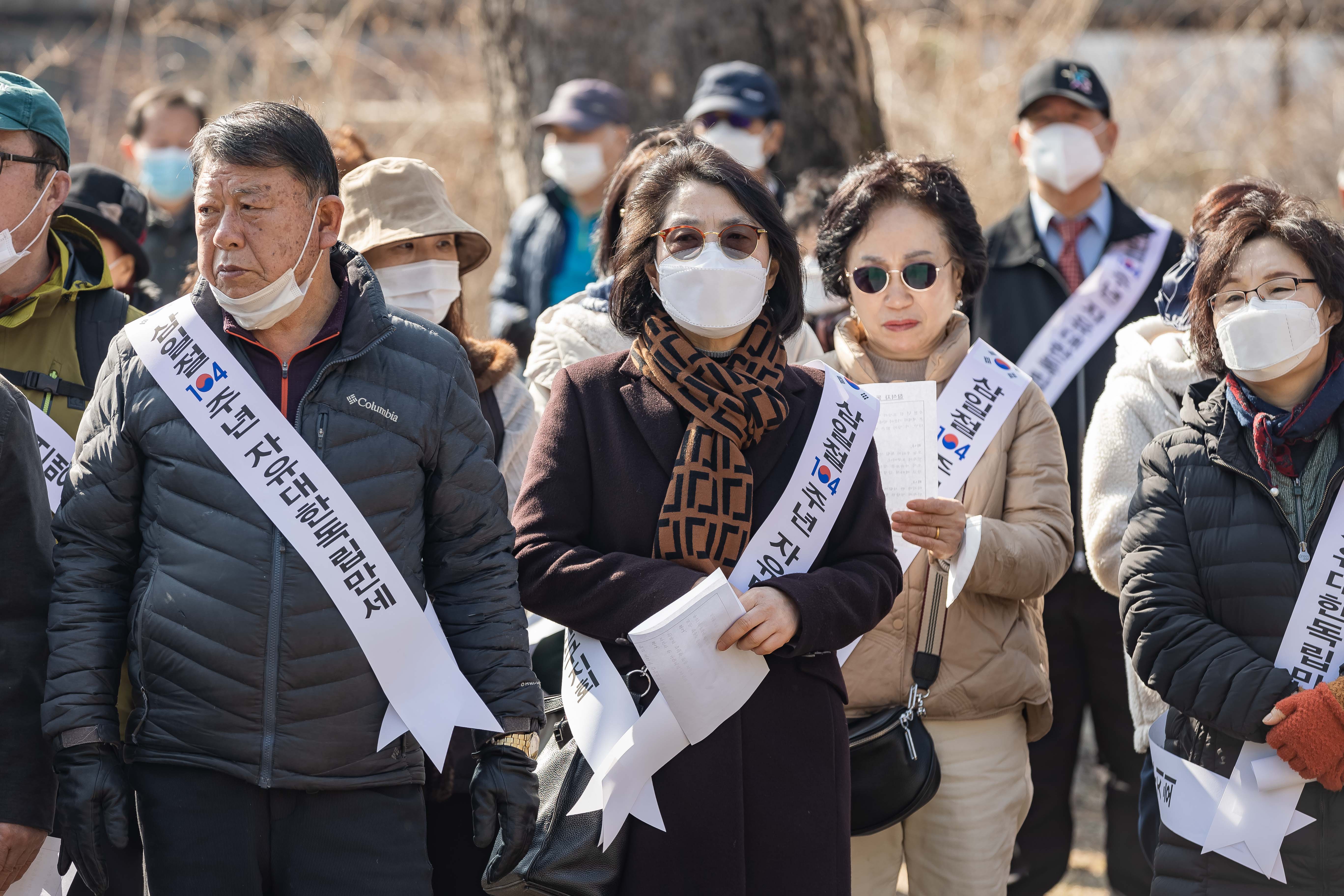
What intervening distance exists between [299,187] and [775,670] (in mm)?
1432

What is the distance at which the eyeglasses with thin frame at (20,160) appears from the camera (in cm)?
329

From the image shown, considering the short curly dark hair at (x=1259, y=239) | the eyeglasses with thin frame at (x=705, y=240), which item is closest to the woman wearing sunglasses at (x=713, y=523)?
the eyeglasses with thin frame at (x=705, y=240)

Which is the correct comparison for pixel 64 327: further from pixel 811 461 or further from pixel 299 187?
pixel 811 461

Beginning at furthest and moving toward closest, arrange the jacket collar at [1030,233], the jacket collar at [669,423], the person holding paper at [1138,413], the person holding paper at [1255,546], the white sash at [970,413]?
the jacket collar at [1030,233] < the person holding paper at [1138,413] < the white sash at [970,413] < the person holding paper at [1255,546] < the jacket collar at [669,423]

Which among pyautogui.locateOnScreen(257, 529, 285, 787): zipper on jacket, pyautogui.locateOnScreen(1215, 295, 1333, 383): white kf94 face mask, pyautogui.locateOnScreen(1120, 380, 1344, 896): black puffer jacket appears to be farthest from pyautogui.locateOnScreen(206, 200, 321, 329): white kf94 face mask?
pyautogui.locateOnScreen(1215, 295, 1333, 383): white kf94 face mask

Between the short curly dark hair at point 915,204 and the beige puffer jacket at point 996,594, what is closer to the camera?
the beige puffer jacket at point 996,594

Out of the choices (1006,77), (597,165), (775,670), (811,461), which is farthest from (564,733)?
(1006,77)

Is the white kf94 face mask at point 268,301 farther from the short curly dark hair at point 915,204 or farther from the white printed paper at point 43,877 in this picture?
the short curly dark hair at point 915,204

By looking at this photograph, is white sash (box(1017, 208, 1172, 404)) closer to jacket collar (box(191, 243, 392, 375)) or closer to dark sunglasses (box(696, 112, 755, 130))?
dark sunglasses (box(696, 112, 755, 130))

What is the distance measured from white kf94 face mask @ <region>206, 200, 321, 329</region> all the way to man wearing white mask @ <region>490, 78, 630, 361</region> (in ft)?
10.1

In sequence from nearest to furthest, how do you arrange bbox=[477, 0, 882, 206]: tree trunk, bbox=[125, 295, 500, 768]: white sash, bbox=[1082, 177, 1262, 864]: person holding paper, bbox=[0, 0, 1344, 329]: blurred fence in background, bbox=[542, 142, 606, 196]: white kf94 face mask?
bbox=[125, 295, 500, 768]: white sash, bbox=[1082, 177, 1262, 864]: person holding paper, bbox=[542, 142, 606, 196]: white kf94 face mask, bbox=[477, 0, 882, 206]: tree trunk, bbox=[0, 0, 1344, 329]: blurred fence in background

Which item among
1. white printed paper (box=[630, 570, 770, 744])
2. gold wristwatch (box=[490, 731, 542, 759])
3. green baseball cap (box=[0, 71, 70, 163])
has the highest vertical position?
green baseball cap (box=[0, 71, 70, 163])

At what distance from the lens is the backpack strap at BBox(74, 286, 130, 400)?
3570 millimetres

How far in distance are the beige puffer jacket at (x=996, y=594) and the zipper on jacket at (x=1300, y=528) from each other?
59cm
